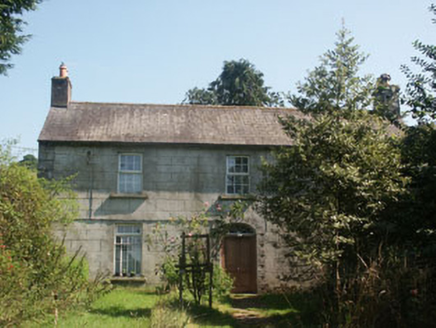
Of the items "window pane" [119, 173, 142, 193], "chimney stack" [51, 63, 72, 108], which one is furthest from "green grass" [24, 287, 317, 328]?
"chimney stack" [51, 63, 72, 108]

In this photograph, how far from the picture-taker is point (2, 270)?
28.3 feet

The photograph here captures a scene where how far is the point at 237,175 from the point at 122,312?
24.6 ft

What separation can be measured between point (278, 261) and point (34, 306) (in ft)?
34.7

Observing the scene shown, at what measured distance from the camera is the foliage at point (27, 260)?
833cm

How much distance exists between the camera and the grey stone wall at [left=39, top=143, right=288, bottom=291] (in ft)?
56.2

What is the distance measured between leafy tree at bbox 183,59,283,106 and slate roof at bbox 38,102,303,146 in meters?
16.9

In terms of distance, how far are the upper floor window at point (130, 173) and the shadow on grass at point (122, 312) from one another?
5763mm

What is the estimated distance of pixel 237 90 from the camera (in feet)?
123

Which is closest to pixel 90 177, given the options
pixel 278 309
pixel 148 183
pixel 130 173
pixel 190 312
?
pixel 130 173

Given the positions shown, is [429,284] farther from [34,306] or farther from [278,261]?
[278,261]

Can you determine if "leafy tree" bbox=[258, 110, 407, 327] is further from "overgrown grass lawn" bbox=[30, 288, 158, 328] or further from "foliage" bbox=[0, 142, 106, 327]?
"foliage" bbox=[0, 142, 106, 327]

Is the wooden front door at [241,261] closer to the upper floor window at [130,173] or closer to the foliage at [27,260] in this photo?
the upper floor window at [130,173]

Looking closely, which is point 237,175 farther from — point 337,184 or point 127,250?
point 337,184

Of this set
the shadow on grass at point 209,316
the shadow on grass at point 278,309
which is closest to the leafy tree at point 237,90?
the shadow on grass at point 278,309
